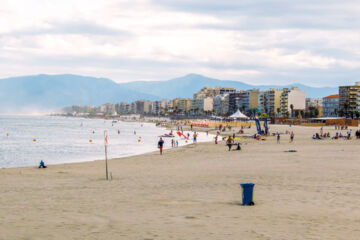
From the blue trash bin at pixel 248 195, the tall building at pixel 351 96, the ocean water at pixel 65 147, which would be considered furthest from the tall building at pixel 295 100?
the blue trash bin at pixel 248 195

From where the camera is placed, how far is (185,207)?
36.1 feet

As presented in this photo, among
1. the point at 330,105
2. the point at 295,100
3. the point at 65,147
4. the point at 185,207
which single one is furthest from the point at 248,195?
the point at 330,105

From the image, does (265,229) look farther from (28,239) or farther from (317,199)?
(28,239)

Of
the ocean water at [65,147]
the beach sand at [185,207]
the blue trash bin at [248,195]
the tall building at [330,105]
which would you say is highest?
the tall building at [330,105]

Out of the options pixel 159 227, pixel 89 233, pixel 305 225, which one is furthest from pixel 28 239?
pixel 305 225

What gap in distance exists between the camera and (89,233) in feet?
27.7

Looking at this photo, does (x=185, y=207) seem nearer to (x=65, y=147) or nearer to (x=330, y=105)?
(x=65, y=147)

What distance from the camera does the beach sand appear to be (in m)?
8.46

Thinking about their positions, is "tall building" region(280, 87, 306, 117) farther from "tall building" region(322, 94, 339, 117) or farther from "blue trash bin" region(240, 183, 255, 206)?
"blue trash bin" region(240, 183, 255, 206)

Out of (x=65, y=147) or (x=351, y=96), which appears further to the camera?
(x=351, y=96)

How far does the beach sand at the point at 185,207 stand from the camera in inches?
333

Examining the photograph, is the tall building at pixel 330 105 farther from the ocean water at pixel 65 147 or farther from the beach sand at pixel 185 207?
the beach sand at pixel 185 207

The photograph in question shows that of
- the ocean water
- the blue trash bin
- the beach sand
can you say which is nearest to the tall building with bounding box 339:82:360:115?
the ocean water

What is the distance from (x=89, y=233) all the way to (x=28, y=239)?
114 centimetres
